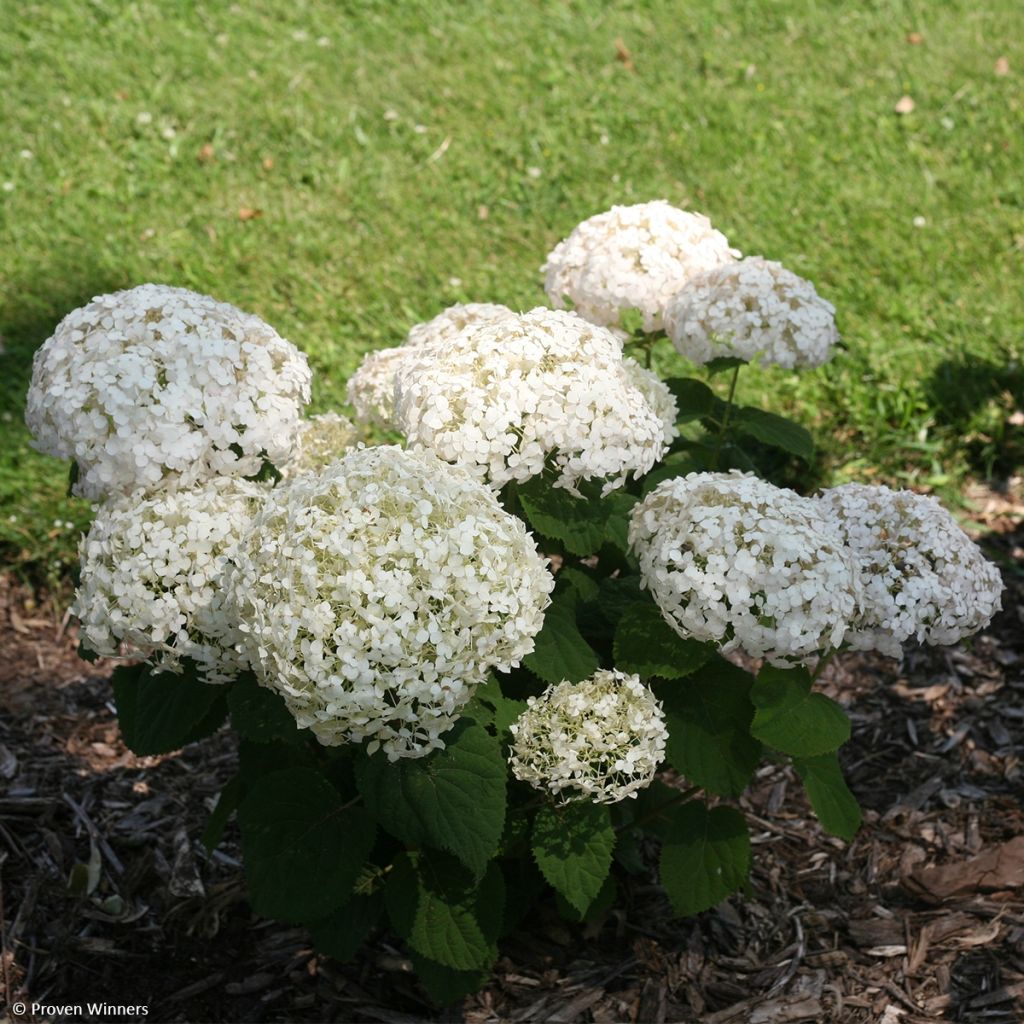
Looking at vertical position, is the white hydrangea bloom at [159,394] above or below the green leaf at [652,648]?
above

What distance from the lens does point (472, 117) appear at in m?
6.90

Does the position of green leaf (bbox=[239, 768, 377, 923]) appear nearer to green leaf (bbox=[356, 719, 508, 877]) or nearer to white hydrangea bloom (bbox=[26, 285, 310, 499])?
green leaf (bbox=[356, 719, 508, 877])

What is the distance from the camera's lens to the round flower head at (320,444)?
9.45 feet

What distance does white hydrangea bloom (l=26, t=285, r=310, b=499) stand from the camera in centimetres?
243

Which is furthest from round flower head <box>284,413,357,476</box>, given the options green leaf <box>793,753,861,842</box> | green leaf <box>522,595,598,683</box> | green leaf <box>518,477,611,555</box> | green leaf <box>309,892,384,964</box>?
green leaf <box>793,753,861,842</box>

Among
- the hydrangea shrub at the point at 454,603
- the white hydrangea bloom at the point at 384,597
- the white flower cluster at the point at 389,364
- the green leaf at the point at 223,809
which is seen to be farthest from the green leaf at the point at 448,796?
the white flower cluster at the point at 389,364

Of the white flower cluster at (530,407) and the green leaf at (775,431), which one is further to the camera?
the green leaf at (775,431)

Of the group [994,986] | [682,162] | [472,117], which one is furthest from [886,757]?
[472,117]

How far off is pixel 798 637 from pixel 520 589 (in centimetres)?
54

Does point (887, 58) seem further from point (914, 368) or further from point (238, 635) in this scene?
point (238, 635)

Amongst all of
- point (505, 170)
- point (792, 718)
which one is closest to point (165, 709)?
point (792, 718)

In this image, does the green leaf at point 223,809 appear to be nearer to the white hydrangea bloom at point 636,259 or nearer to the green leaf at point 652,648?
the green leaf at point 652,648

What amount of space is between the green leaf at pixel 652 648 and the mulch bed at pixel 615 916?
3.49 feet

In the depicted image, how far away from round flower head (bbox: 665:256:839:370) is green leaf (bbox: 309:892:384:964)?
59.3 inches
